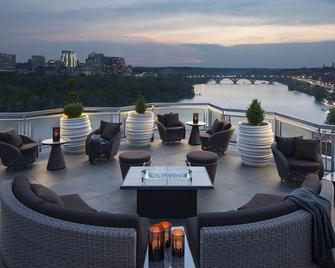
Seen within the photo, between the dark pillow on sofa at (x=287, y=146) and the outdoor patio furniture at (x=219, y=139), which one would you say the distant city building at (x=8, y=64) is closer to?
the outdoor patio furniture at (x=219, y=139)

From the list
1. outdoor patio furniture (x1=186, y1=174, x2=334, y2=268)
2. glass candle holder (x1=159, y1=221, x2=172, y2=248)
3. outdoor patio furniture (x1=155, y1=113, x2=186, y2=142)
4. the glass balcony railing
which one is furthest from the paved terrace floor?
outdoor patio furniture (x1=186, y1=174, x2=334, y2=268)

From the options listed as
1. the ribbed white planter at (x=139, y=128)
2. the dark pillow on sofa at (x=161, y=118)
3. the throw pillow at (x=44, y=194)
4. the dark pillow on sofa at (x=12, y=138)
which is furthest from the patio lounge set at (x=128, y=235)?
the dark pillow on sofa at (x=161, y=118)

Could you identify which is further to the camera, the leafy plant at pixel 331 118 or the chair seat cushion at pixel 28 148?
the leafy plant at pixel 331 118

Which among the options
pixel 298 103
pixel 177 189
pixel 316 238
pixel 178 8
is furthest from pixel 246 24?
pixel 316 238

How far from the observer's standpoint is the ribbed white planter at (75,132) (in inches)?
295

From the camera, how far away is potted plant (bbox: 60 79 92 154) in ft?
24.6

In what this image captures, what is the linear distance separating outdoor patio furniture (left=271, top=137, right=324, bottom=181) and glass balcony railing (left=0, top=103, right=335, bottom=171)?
29.0 inches

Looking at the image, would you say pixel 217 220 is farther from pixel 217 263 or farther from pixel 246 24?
pixel 246 24

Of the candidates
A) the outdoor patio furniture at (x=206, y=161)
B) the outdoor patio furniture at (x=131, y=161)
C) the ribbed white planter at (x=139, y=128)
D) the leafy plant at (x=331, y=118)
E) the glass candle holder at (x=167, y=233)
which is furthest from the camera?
the leafy plant at (x=331, y=118)

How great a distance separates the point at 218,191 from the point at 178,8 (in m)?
10.4

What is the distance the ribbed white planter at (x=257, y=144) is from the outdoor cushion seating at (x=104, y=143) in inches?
109

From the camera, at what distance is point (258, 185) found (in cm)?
540

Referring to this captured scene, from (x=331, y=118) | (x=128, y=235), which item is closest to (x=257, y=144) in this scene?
(x=128, y=235)

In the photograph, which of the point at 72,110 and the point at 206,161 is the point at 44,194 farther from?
the point at 72,110
